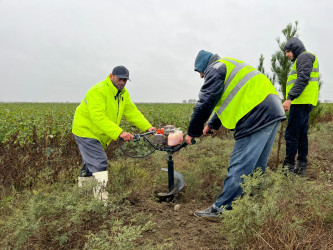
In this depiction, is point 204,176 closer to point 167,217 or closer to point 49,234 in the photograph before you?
point 167,217

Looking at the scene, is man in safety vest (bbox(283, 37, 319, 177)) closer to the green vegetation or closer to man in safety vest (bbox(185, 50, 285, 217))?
the green vegetation

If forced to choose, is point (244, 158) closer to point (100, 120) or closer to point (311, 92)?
point (100, 120)

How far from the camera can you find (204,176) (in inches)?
200

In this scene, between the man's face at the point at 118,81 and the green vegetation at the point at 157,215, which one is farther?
the man's face at the point at 118,81

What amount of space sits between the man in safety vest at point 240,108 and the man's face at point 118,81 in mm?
1244

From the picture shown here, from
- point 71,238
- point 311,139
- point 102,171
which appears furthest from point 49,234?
point 311,139

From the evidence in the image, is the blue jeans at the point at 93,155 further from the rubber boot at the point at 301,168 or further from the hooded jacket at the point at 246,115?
the rubber boot at the point at 301,168

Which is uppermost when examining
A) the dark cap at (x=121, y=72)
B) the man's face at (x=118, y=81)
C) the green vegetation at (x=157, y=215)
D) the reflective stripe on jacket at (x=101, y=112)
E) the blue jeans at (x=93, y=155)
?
the dark cap at (x=121, y=72)

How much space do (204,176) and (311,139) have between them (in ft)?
17.0

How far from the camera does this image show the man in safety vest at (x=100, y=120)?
388cm

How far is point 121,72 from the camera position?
158 inches

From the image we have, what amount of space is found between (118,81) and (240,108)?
69.3 inches

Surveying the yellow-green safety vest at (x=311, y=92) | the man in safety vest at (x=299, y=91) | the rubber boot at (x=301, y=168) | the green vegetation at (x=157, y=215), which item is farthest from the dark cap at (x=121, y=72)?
the rubber boot at (x=301, y=168)

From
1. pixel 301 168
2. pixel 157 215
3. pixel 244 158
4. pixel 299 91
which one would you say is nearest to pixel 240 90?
pixel 244 158
